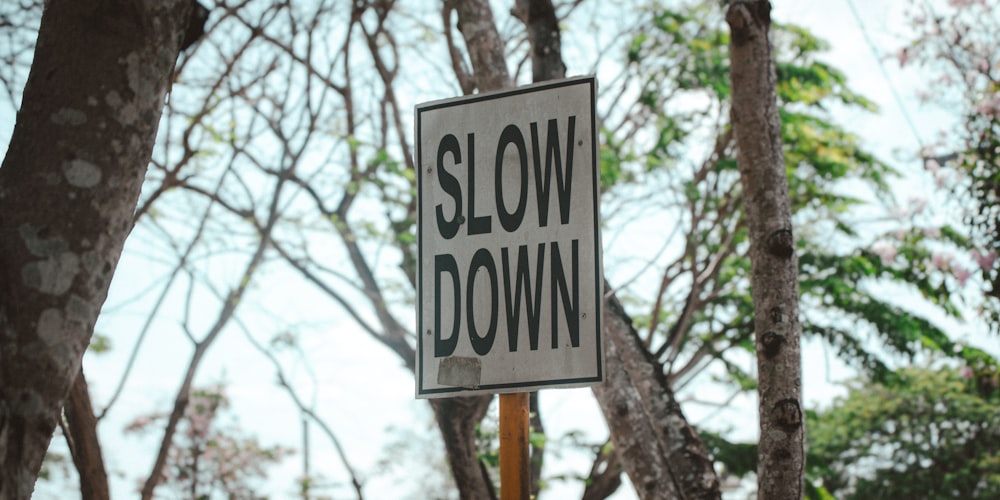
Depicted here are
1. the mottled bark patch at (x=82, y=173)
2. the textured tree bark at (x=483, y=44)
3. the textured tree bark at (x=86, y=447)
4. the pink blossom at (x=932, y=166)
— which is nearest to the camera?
the mottled bark patch at (x=82, y=173)

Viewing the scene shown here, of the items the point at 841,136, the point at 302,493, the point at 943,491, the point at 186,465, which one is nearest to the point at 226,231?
the point at 302,493

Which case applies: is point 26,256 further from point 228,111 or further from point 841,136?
point 841,136

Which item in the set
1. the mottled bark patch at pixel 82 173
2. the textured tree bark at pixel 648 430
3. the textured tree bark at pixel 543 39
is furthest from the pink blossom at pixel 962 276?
the mottled bark patch at pixel 82 173

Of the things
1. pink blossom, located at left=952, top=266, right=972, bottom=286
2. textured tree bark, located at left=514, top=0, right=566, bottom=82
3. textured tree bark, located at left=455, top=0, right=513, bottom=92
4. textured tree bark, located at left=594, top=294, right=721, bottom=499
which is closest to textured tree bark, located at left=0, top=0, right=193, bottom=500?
textured tree bark, located at left=594, top=294, right=721, bottom=499

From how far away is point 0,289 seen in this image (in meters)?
2.02

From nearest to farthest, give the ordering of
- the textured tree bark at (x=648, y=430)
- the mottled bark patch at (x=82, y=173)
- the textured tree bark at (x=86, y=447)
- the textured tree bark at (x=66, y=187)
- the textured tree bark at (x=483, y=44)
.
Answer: the textured tree bark at (x=66, y=187)
the mottled bark patch at (x=82, y=173)
the textured tree bark at (x=86, y=447)
the textured tree bark at (x=648, y=430)
the textured tree bark at (x=483, y=44)

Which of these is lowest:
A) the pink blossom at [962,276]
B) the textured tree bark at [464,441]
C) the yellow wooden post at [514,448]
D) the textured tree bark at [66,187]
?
the yellow wooden post at [514,448]

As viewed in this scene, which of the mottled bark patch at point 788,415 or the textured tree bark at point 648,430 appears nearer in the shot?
the mottled bark patch at point 788,415

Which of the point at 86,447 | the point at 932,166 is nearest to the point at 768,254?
the point at 86,447

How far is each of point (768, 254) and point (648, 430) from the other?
1335 millimetres

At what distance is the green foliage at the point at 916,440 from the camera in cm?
1491

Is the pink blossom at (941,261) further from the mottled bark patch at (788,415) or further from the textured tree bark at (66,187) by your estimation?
the textured tree bark at (66,187)

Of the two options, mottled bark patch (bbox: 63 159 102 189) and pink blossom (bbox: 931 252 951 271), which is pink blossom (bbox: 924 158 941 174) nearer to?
pink blossom (bbox: 931 252 951 271)

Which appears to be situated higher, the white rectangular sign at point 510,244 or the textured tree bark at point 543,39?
the textured tree bark at point 543,39
